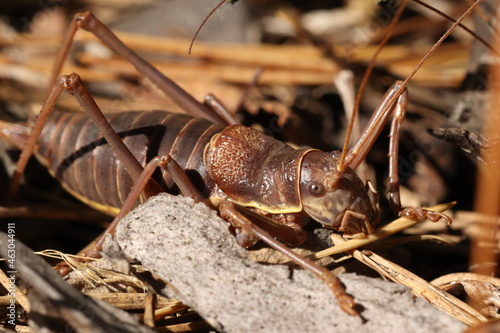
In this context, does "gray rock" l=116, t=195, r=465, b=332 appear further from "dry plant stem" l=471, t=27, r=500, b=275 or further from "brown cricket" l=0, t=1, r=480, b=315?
"dry plant stem" l=471, t=27, r=500, b=275

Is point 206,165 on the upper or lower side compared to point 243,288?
upper

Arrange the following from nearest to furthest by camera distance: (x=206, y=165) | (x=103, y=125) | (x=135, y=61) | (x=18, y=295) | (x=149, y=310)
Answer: (x=149, y=310) → (x=18, y=295) → (x=103, y=125) → (x=206, y=165) → (x=135, y=61)

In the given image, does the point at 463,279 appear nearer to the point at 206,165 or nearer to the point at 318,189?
the point at 318,189

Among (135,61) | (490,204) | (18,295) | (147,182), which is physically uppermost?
(135,61)

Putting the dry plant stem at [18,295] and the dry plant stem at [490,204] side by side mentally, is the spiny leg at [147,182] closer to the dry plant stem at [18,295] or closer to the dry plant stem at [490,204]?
the dry plant stem at [18,295]

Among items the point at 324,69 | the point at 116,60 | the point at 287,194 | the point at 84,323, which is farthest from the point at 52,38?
the point at 84,323

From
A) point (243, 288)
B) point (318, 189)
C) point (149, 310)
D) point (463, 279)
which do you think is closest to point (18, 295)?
point (149, 310)

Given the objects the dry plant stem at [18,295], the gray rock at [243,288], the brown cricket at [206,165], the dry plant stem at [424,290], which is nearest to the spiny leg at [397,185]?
the brown cricket at [206,165]

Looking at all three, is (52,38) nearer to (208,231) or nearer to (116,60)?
(116,60)
